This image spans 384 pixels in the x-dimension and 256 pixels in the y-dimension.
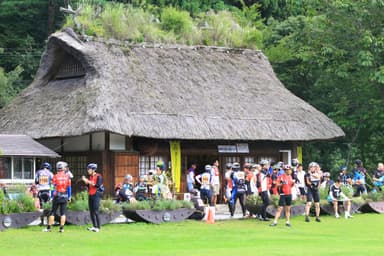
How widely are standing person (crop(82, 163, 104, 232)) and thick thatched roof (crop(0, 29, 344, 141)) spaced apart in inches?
282

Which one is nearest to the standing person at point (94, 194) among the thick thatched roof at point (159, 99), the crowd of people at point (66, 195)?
the crowd of people at point (66, 195)

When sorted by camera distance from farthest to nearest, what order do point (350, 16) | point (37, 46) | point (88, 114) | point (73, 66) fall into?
point (37, 46) → point (350, 16) → point (73, 66) → point (88, 114)

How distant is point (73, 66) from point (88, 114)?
5.52 meters

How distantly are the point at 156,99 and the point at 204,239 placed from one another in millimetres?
12659

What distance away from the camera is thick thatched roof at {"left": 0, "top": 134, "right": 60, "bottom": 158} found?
27884 millimetres

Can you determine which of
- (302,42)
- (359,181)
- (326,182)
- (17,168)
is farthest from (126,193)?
(302,42)

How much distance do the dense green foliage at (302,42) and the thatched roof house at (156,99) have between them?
1461 millimetres

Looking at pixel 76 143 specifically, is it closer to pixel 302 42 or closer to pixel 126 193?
pixel 126 193

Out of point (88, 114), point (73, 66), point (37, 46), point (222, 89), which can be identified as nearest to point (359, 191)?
point (222, 89)

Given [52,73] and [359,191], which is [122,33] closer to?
[52,73]

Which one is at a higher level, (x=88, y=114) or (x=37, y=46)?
(x=37, y=46)

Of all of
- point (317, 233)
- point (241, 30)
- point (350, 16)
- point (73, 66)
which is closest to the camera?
point (317, 233)

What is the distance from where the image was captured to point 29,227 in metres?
21.5

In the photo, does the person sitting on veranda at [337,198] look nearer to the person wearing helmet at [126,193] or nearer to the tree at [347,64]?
the person wearing helmet at [126,193]
